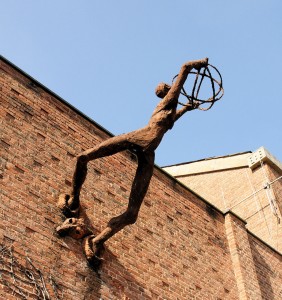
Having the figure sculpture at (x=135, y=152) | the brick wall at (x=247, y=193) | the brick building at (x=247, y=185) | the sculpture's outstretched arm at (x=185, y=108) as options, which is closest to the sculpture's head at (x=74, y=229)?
the figure sculpture at (x=135, y=152)

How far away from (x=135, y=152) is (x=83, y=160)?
2.38 ft

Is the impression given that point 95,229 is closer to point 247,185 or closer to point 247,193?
point 247,193

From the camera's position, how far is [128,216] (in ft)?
24.4

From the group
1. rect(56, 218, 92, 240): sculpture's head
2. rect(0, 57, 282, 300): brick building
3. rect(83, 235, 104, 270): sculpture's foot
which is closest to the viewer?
rect(0, 57, 282, 300): brick building

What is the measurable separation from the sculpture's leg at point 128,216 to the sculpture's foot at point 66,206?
394 mm

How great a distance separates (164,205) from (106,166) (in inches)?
55.9

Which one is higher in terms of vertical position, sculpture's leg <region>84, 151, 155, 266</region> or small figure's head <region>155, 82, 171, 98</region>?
small figure's head <region>155, 82, 171, 98</region>

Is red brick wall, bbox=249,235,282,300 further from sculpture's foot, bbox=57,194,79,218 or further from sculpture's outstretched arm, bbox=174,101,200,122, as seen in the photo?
sculpture's foot, bbox=57,194,79,218

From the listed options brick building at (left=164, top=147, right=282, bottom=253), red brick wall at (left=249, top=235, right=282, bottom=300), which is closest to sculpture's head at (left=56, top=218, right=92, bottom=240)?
red brick wall at (left=249, top=235, right=282, bottom=300)

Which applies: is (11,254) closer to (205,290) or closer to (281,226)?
(205,290)

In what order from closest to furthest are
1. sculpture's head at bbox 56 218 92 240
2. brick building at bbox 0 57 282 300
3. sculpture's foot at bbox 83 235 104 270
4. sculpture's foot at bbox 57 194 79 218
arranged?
brick building at bbox 0 57 282 300
sculpture's head at bbox 56 218 92 240
sculpture's foot at bbox 83 235 104 270
sculpture's foot at bbox 57 194 79 218

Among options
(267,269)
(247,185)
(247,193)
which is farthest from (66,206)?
(247,185)

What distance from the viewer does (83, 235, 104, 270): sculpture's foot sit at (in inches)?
285

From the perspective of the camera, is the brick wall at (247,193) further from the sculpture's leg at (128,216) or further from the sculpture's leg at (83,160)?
the sculpture's leg at (83,160)
